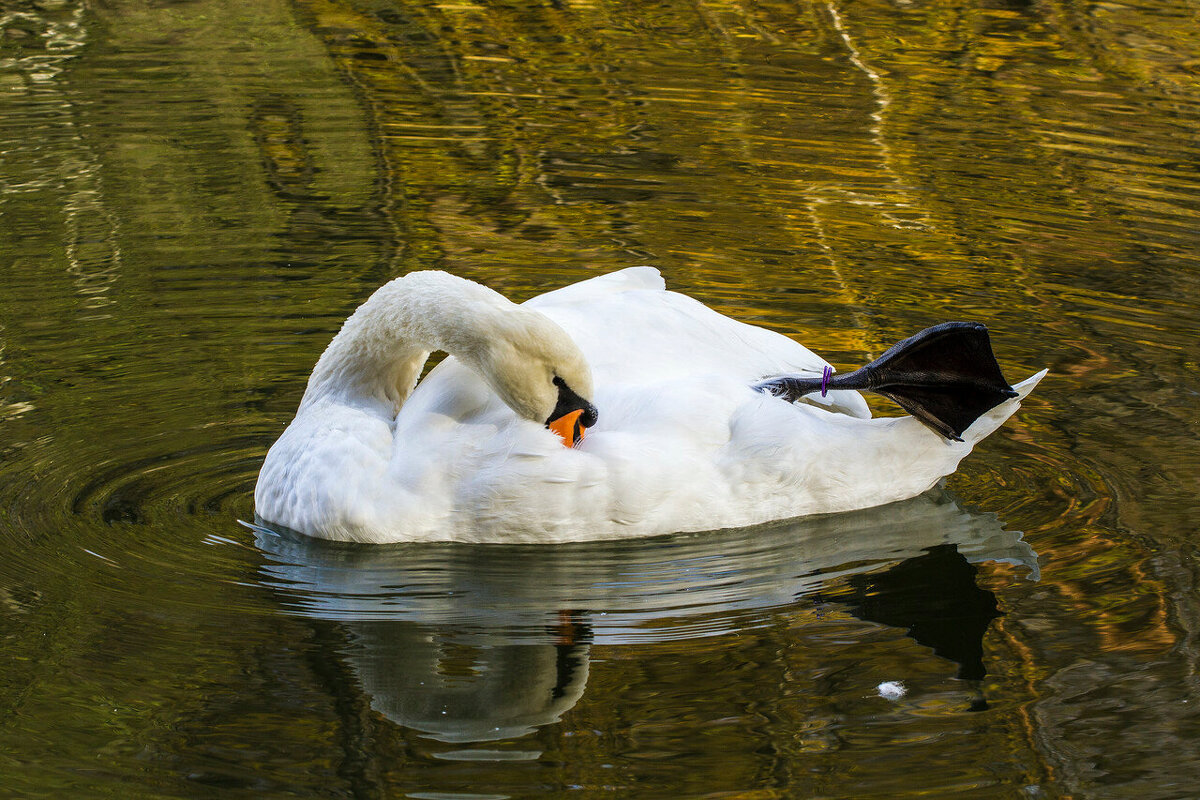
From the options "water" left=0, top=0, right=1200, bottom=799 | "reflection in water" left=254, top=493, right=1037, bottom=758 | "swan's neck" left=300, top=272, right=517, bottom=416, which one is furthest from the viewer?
"swan's neck" left=300, top=272, right=517, bottom=416

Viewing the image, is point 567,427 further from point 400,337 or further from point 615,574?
point 400,337

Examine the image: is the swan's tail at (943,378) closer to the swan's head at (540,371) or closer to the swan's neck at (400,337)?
the swan's head at (540,371)

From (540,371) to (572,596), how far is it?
0.76 m

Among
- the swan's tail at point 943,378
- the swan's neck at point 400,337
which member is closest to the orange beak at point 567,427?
the swan's neck at point 400,337

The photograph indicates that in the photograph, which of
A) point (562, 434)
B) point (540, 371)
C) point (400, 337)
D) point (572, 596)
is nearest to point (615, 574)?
point (572, 596)

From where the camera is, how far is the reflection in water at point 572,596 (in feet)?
15.5

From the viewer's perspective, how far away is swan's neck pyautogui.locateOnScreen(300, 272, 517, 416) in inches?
221

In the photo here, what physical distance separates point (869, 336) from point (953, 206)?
2615mm

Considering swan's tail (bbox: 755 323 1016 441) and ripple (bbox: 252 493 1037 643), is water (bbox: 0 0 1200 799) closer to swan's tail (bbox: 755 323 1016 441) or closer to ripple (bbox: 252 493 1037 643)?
ripple (bbox: 252 493 1037 643)

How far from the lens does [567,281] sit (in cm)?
869

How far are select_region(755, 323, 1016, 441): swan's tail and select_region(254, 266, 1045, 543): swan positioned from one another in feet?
0.05

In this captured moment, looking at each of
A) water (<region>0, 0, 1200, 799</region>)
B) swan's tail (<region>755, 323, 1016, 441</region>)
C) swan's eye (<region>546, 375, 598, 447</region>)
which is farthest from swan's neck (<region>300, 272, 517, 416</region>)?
swan's tail (<region>755, 323, 1016, 441</region>)

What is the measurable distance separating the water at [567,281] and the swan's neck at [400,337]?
596 millimetres

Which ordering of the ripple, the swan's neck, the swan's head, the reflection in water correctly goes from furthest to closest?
1. the swan's neck
2. the swan's head
3. the ripple
4. the reflection in water
